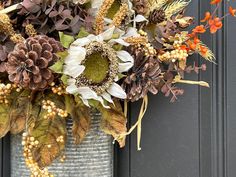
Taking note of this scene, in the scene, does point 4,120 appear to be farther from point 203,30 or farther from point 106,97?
point 203,30

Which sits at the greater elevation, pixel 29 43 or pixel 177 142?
pixel 29 43


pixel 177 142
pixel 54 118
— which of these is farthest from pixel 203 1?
pixel 54 118

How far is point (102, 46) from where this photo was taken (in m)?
0.83

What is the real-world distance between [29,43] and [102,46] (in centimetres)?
12

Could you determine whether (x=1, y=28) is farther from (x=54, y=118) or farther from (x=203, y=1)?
(x=203, y=1)

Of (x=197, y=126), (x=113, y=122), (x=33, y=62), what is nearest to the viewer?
(x=33, y=62)

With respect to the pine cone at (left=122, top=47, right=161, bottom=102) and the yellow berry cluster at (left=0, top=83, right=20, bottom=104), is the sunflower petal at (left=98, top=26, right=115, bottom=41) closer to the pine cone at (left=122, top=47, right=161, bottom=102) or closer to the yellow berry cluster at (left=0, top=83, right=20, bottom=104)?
the pine cone at (left=122, top=47, right=161, bottom=102)

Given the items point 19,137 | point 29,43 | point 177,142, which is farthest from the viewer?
point 177,142

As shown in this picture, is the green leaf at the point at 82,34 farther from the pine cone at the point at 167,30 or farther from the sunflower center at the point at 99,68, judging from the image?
the pine cone at the point at 167,30

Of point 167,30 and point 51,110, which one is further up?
point 167,30

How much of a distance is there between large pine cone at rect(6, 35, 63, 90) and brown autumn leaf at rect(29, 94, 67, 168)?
2.9 inches

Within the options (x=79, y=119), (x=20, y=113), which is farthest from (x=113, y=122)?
(x=20, y=113)

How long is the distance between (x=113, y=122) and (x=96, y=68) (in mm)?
110

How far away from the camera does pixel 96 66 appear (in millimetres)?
836
